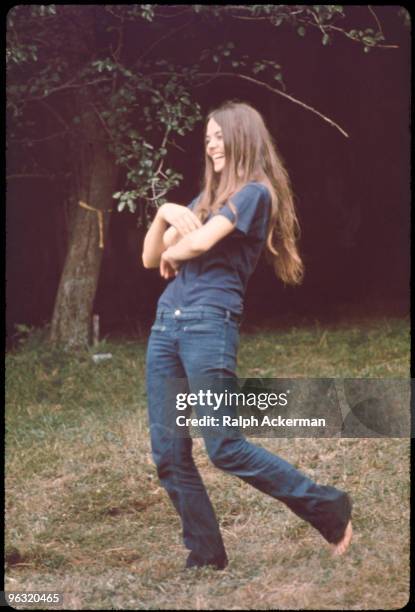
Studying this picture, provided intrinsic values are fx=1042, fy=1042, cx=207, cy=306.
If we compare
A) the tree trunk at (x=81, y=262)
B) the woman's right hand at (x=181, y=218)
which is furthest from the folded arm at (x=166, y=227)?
the tree trunk at (x=81, y=262)

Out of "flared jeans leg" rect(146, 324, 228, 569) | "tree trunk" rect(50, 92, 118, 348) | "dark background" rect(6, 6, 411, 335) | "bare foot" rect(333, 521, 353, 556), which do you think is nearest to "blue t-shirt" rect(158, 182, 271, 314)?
"flared jeans leg" rect(146, 324, 228, 569)

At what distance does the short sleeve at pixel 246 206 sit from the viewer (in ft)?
11.7

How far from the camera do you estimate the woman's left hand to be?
11.9 ft

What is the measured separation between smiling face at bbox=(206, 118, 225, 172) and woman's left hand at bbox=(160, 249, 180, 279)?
376 mm

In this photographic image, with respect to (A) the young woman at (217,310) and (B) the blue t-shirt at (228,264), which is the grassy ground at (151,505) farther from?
(B) the blue t-shirt at (228,264)

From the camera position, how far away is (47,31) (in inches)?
235

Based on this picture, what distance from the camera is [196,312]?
3.54 metres

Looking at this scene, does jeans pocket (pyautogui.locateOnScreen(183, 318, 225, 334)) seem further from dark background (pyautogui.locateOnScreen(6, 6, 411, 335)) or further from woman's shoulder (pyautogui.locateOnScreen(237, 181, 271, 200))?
dark background (pyautogui.locateOnScreen(6, 6, 411, 335))

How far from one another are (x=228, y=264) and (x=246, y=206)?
21cm

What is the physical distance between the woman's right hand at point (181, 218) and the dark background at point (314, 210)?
3551mm

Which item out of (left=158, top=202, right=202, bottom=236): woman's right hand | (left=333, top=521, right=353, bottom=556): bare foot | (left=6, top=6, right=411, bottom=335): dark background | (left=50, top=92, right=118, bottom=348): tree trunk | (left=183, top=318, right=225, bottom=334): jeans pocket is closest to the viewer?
(left=183, top=318, right=225, bottom=334): jeans pocket

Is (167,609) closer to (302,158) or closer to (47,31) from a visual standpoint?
(47,31)

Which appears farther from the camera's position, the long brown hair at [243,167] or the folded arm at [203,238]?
the long brown hair at [243,167]

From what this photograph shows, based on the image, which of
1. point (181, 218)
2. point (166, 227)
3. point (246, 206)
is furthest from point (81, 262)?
point (246, 206)
